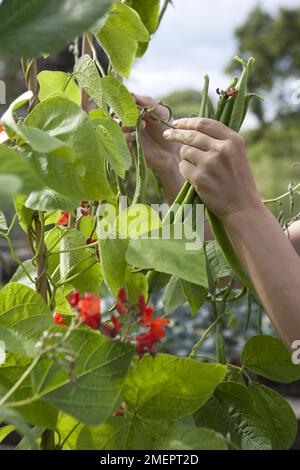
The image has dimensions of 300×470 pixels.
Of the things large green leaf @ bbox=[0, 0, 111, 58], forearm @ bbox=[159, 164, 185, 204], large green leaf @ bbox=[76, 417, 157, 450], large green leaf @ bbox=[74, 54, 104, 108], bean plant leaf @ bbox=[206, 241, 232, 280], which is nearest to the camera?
large green leaf @ bbox=[0, 0, 111, 58]

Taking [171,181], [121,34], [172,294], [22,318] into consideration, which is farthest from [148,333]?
[171,181]

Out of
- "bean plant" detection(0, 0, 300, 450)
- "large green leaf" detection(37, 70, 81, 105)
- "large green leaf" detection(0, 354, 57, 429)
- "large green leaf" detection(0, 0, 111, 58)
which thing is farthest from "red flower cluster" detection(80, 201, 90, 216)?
"large green leaf" detection(0, 0, 111, 58)

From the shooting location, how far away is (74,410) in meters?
0.42

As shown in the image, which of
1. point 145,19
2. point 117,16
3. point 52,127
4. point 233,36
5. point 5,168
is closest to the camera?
point 5,168

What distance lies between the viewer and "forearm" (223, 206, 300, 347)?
0.68 metres

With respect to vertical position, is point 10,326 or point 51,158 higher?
point 51,158

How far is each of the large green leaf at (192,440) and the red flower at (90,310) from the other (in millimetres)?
97

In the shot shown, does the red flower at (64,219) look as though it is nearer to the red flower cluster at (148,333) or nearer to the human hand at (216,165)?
the human hand at (216,165)

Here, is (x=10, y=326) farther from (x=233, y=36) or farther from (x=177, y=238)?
(x=233, y=36)

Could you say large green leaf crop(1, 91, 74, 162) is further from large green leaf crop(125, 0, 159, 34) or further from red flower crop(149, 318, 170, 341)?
large green leaf crop(125, 0, 159, 34)

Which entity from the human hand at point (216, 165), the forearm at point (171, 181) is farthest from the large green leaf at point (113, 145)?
the forearm at point (171, 181)

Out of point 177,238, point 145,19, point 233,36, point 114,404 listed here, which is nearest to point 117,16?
point 145,19

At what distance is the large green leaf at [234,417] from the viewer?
22.9 inches
